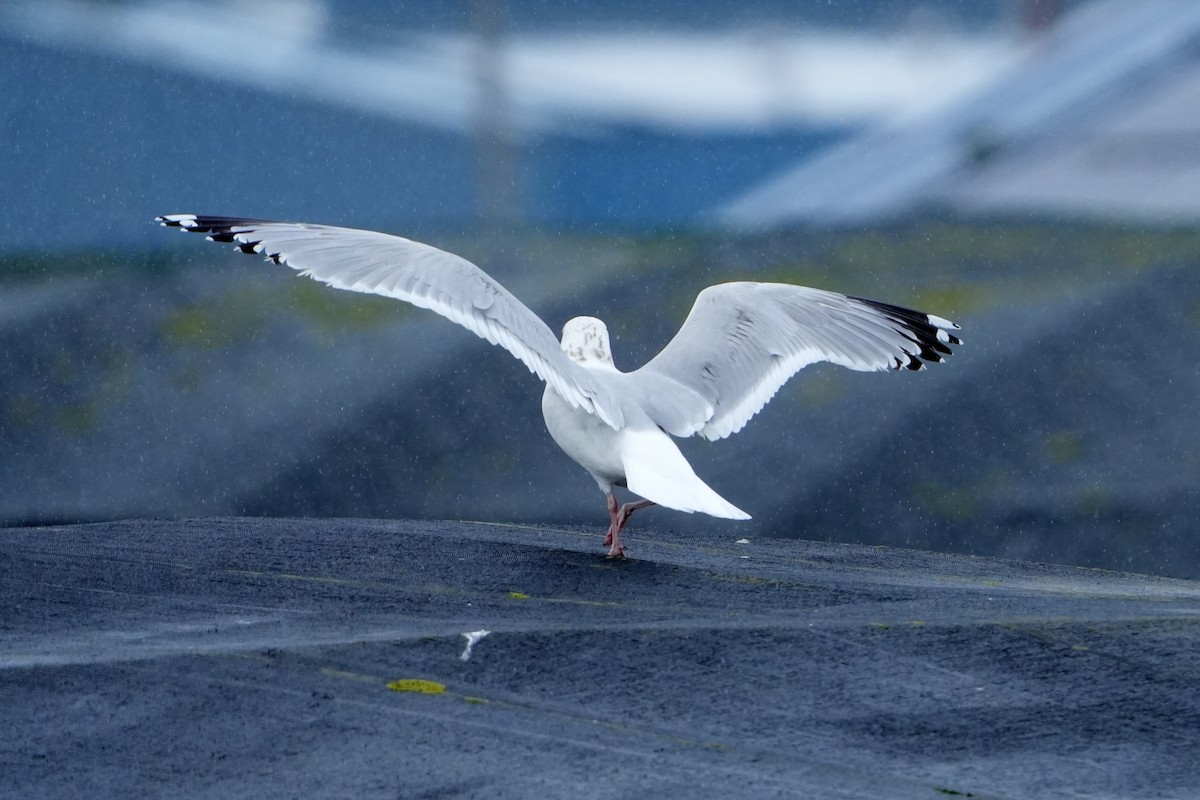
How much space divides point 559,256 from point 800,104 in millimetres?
1235

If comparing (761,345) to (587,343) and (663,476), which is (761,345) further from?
(663,476)

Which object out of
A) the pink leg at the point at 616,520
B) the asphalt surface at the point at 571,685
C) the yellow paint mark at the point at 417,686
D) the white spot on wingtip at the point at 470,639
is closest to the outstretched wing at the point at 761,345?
the pink leg at the point at 616,520

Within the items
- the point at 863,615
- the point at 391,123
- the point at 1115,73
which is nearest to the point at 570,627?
the point at 863,615

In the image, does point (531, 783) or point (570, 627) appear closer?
point (531, 783)

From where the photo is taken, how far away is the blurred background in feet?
21.3

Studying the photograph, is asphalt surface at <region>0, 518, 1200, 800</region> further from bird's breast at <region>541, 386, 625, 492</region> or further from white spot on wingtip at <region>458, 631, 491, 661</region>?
bird's breast at <region>541, 386, 625, 492</region>

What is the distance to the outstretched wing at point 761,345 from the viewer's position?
14.9 ft

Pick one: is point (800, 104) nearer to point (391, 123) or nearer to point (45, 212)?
point (391, 123)

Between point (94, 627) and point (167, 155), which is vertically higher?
point (167, 155)

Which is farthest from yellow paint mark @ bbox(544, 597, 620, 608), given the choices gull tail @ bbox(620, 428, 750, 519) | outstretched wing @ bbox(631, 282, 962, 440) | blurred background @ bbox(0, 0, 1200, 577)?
blurred background @ bbox(0, 0, 1200, 577)

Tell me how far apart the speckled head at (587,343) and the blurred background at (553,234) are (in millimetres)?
2026

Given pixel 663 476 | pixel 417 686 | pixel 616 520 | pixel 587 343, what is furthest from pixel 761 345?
pixel 417 686

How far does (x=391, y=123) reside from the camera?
21.9ft

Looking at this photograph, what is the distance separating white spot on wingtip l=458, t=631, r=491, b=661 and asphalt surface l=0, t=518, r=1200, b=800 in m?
0.01
